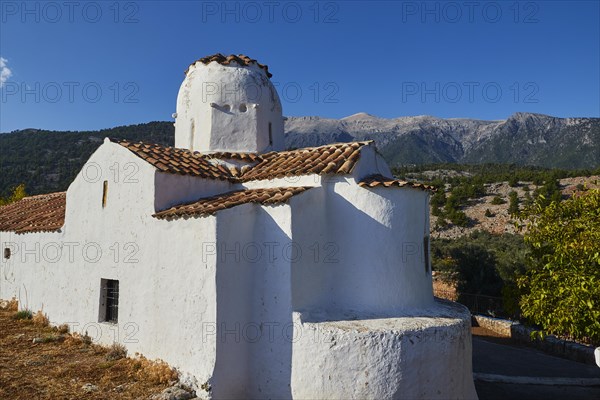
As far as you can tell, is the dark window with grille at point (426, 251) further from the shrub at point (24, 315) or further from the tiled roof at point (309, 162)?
the shrub at point (24, 315)

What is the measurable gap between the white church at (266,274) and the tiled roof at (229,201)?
0.13ft

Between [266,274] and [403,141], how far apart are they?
125 m

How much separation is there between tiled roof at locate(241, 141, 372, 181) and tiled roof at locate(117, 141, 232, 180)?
2.29ft

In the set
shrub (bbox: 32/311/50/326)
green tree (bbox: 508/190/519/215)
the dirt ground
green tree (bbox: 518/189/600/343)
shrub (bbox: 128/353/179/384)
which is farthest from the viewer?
green tree (bbox: 508/190/519/215)

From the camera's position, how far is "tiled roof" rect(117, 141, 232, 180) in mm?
8742

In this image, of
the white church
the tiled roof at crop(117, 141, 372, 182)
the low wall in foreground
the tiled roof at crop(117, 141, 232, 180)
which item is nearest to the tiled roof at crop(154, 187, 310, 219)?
the white church

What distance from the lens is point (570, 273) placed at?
6820mm

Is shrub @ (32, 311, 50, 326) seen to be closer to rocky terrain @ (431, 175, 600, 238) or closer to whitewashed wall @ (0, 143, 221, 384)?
whitewashed wall @ (0, 143, 221, 384)

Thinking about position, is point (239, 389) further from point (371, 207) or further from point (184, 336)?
point (371, 207)

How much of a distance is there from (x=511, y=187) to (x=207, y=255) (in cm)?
4396

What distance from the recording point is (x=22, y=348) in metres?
9.27

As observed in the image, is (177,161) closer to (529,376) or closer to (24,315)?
(24,315)

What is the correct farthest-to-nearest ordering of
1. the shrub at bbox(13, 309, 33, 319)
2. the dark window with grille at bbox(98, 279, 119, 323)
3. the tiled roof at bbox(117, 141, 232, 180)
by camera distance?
the shrub at bbox(13, 309, 33, 319), the dark window with grille at bbox(98, 279, 119, 323), the tiled roof at bbox(117, 141, 232, 180)

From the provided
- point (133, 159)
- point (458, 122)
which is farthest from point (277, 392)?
point (458, 122)
